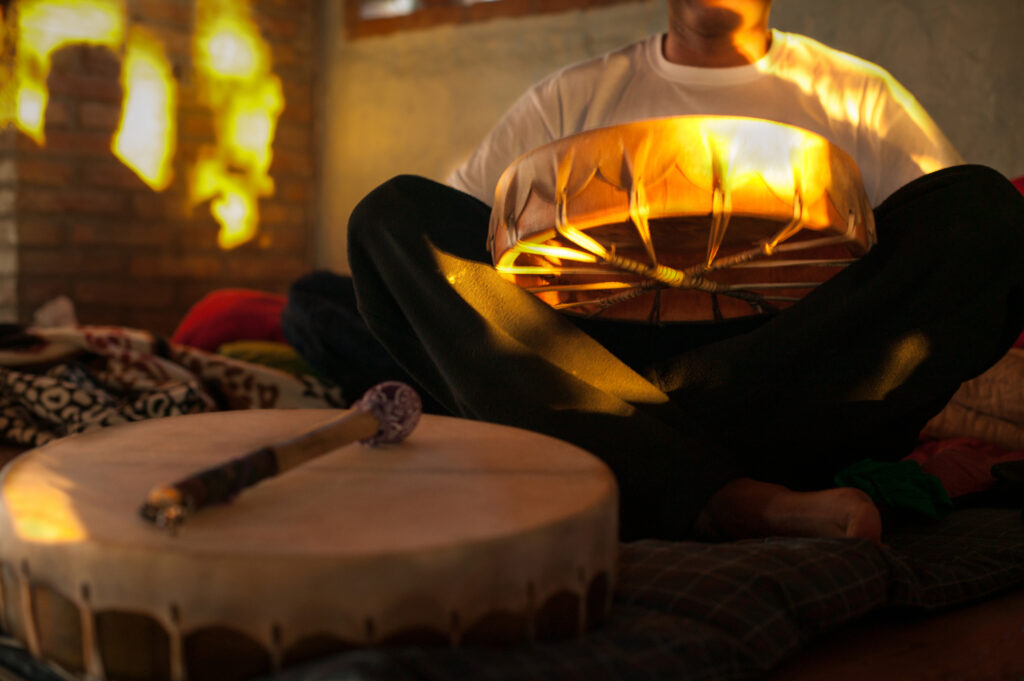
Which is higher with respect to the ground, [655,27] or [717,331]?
[655,27]

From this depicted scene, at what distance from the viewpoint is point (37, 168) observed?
3.13 m

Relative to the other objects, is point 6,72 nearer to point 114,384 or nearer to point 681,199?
point 114,384

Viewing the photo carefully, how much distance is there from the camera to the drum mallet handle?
0.53 m

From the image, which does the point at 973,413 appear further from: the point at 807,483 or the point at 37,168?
the point at 37,168

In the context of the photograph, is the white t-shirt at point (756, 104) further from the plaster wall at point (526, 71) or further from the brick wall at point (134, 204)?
the brick wall at point (134, 204)

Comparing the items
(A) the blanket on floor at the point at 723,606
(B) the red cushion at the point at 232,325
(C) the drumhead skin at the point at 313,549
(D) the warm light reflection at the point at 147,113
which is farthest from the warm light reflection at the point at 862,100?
(D) the warm light reflection at the point at 147,113

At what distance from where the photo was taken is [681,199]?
81 centimetres

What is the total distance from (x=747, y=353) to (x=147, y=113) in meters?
2.96

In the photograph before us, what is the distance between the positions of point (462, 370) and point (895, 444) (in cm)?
60

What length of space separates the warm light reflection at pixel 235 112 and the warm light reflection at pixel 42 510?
3143mm

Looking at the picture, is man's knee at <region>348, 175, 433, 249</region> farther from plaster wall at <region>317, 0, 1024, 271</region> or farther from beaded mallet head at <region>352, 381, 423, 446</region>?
plaster wall at <region>317, 0, 1024, 271</region>

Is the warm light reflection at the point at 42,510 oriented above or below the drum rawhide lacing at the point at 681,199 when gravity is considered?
below

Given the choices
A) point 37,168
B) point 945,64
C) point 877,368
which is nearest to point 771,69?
point 877,368

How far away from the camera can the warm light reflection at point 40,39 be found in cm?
304
